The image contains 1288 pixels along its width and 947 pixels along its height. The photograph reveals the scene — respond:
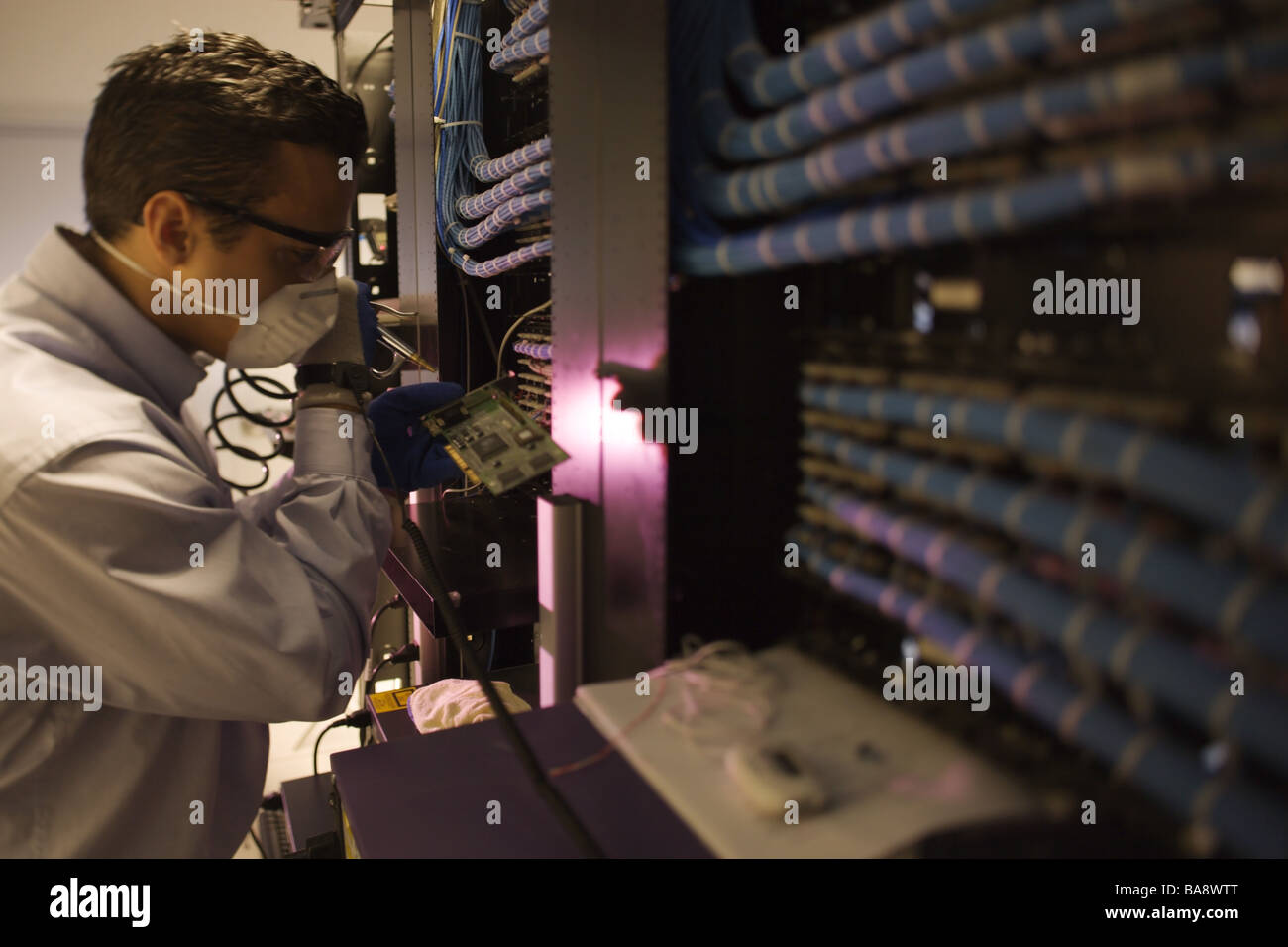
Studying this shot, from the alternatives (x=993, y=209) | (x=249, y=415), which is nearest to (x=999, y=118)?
(x=993, y=209)

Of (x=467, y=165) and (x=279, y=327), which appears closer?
(x=279, y=327)

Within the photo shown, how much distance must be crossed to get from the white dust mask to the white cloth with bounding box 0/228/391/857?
9 cm

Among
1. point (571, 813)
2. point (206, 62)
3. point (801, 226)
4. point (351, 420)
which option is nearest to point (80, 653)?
point (351, 420)

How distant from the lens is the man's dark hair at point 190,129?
1.20 meters

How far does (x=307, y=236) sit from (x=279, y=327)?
16cm

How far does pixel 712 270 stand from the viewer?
3.43ft

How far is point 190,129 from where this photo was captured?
3.93 ft

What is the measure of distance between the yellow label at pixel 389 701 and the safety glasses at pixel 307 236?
0.95 metres

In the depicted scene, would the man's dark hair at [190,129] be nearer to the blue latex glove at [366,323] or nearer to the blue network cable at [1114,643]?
the blue latex glove at [366,323]

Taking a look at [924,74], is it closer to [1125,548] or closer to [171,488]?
[1125,548]

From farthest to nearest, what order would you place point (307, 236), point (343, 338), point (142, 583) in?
point (343, 338) < point (307, 236) < point (142, 583)

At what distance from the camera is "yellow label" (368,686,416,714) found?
6.20 ft

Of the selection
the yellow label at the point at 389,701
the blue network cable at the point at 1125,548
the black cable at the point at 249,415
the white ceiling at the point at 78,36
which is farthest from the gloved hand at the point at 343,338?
the white ceiling at the point at 78,36
